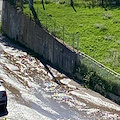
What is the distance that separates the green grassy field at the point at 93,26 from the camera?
926 inches

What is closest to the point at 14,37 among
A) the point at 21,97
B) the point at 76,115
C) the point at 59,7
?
the point at 59,7

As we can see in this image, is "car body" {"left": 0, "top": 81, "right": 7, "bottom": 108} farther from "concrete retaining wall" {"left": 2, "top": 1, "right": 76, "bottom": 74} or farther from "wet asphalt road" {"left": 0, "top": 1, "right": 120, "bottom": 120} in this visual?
"concrete retaining wall" {"left": 2, "top": 1, "right": 76, "bottom": 74}

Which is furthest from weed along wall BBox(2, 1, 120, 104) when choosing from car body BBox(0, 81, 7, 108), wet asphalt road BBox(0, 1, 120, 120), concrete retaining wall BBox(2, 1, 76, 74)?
car body BBox(0, 81, 7, 108)

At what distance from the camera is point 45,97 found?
65.2 feet

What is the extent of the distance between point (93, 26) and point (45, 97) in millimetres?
10378

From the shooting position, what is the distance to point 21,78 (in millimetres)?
22328

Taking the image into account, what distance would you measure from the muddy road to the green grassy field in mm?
2503

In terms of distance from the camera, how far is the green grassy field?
2351 cm

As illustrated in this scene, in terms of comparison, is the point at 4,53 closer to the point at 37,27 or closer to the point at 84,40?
the point at 37,27

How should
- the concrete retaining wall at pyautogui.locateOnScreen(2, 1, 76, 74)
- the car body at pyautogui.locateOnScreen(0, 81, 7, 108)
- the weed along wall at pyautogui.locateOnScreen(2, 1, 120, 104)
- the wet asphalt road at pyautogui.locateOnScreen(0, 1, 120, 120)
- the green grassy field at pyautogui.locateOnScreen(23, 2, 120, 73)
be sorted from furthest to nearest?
the concrete retaining wall at pyautogui.locateOnScreen(2, 1, 76, 74) < the green grassy field at pyautogui.locateOnScreen(23, 2, 120, 73) < the weed along wall at pyautogui.locateOnScreen(2, 1, 120, 104) < the wet asphalt road at pyautogui.locateOnScreen(0, 1, 120, 120) < the car body at pyautogui.locateOnScreen(0, 81, 7, 108)

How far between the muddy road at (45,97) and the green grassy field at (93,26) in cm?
250

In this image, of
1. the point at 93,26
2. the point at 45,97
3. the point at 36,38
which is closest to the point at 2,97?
the point at 45,97

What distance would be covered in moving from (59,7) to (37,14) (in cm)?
471

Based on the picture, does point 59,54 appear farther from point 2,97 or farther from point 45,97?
point 2,97
